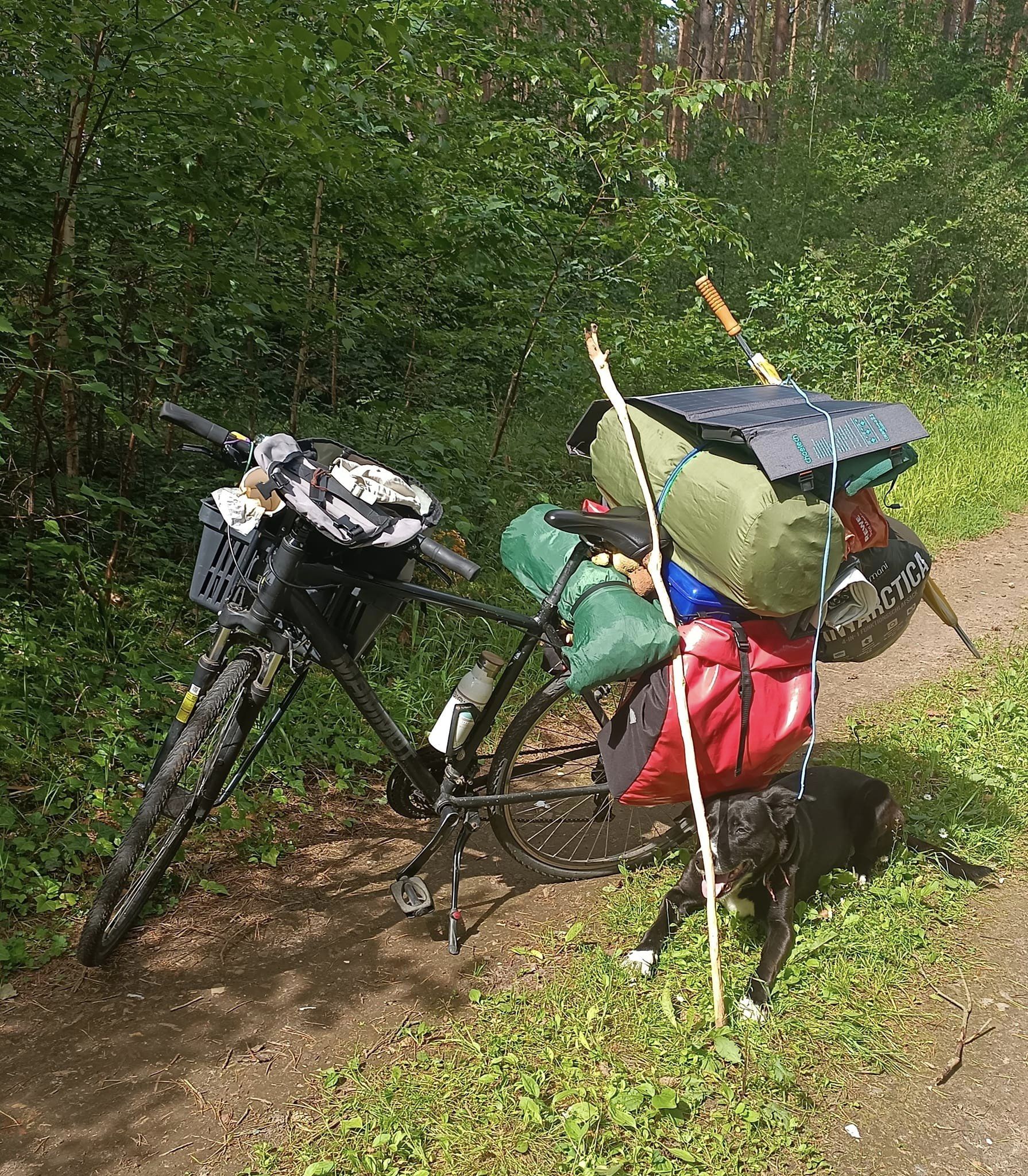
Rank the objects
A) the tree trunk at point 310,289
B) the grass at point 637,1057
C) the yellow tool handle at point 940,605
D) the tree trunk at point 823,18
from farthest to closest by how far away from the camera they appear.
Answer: the tree trunk at point 823,18 < the tree trunk at point 310,289 < the yellow tool handle at point 940,605 < the grass at point 637,1057

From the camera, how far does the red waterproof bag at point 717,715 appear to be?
2.53 m

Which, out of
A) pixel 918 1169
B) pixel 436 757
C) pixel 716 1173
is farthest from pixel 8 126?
pixel 918 1169

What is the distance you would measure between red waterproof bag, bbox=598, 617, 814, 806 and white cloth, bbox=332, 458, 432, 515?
32.1 inches

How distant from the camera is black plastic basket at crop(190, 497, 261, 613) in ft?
7.98

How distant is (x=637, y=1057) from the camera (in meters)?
2.47

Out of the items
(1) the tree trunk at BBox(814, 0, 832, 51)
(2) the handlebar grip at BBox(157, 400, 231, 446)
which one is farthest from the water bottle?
(1) the tree trunk at BBox(814, 0, 832, 51)

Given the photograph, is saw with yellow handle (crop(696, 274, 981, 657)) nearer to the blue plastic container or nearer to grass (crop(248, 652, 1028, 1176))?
the blue plastic container

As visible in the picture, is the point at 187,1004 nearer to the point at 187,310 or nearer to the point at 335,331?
the point at 187,310

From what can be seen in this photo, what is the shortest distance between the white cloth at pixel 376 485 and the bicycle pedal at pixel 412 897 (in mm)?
1335

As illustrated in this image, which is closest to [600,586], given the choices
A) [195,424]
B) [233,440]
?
[233,440]

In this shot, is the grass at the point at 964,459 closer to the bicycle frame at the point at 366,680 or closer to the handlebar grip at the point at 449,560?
the bicycle frame at the point at 366,680

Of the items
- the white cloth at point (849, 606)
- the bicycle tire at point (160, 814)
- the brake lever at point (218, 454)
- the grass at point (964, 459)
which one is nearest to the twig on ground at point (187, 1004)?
the bicycle tire at point (160, 814)

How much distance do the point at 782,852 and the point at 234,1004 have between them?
169cm

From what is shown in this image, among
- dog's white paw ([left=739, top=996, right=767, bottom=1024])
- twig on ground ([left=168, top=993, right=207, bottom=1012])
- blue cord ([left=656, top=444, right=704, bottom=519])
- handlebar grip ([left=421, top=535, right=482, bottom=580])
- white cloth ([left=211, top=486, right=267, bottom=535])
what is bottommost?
twig on ground ([left=168, top=993, right=207, bottom=1012])
